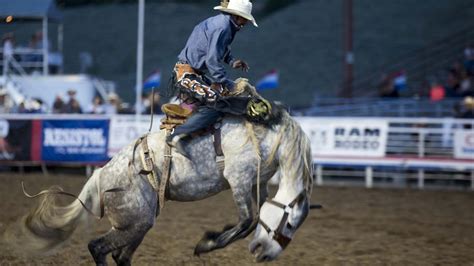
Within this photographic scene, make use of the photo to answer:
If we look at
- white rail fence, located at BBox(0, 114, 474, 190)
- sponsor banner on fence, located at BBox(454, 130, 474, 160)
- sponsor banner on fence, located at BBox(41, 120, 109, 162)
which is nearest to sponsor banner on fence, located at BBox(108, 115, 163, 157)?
sponsor banner on fence, located at BBox(41, 120, 109, 162)

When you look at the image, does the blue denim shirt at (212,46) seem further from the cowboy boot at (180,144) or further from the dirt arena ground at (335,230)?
the dirt arena ground at (335,230)

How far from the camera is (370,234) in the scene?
10859 millimetres

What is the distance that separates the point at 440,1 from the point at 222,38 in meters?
33.8

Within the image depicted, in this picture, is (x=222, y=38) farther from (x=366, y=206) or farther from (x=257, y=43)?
(x=257, y=43)

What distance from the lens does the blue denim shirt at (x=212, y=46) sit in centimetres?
683

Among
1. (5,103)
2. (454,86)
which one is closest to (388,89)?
(454,86)

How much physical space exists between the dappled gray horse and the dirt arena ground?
0.45m

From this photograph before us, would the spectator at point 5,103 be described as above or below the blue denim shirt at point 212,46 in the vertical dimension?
below

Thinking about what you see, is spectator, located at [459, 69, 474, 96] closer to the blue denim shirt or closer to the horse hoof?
the blue denim shirt

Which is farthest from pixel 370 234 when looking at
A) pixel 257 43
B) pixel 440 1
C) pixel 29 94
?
pixel 440 1

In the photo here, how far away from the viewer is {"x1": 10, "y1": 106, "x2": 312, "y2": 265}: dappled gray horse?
22.7 feet

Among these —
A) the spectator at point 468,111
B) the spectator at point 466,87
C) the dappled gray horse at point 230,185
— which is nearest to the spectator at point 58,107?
the spectator at point 468,111

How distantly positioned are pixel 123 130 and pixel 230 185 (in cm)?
1142

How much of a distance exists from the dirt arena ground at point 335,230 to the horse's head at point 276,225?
3.20ft
